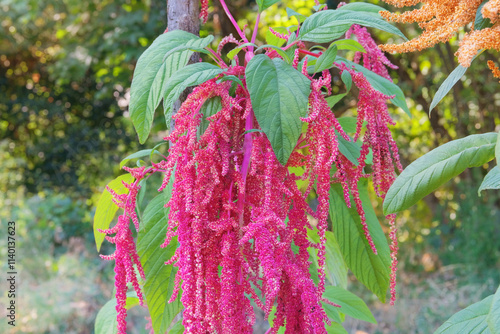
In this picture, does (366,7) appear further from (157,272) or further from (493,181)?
(157,272)

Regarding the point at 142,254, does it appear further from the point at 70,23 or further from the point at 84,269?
the point at 70,23

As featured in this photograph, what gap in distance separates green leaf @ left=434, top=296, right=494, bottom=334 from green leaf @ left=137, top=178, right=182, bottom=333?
1.32ft

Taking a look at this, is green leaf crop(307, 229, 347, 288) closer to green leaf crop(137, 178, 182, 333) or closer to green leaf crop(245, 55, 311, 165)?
green leaf crop(137, 178, 182, 333)

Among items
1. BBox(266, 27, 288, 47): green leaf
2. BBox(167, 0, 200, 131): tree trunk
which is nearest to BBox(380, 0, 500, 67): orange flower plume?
BBox(266, 27, 288, 47): green leaf

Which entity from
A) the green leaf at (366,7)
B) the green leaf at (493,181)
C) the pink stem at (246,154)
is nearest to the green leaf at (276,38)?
the green leaf at (366,7)

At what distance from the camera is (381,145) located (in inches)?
22.1

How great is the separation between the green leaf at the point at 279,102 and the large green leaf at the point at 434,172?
149 mm

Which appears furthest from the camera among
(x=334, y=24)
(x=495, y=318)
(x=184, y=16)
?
(x=184, y=16)

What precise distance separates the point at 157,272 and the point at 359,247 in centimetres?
33

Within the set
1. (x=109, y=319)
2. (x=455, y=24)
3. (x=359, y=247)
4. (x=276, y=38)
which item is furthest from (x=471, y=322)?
(x=109, y=319)

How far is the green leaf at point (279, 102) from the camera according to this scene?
506 mm

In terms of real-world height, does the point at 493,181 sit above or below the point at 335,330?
above

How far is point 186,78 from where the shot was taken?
1.86 ft

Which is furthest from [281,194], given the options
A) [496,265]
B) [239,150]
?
[496,265]
